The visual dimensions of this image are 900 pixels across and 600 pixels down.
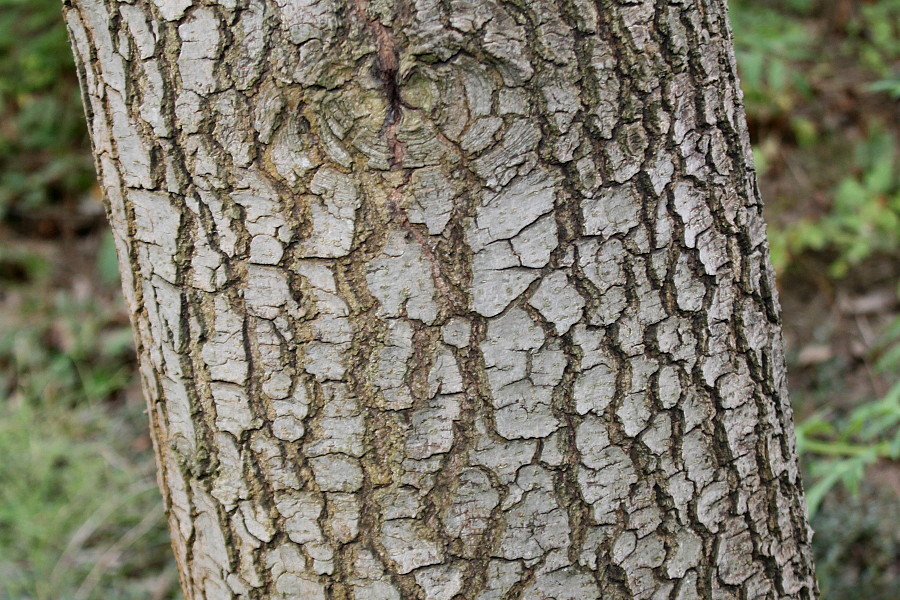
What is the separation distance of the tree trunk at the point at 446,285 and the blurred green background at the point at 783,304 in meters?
0.78

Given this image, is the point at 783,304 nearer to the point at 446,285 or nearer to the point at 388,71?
the point at 446,285

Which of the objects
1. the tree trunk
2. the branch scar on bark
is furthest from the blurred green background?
the branch scar on bark

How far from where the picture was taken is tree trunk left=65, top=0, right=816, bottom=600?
38.7 inches

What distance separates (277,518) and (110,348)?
2892 mm

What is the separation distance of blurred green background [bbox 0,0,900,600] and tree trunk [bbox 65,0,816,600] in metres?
0.78

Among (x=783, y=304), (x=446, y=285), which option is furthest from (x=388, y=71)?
(x=783, y=304)

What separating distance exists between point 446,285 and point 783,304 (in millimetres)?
3079

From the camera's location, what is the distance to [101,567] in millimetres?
2564

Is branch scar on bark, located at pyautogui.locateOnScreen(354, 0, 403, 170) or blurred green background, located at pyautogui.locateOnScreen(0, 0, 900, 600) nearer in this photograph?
branch scar on bark, located at pyautogui.locateOnScreen(354, 0, 403, 170)

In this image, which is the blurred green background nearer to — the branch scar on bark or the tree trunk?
the tree trunk

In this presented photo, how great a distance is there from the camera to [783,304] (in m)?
3.69

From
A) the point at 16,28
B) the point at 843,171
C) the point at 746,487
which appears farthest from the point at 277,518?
the point at 16,28

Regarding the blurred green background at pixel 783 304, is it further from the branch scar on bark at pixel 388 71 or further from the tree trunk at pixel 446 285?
the branch scar on bark at pixel 388 71

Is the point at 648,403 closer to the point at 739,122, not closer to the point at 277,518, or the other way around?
the point at 739,122
